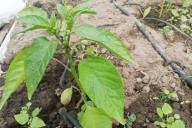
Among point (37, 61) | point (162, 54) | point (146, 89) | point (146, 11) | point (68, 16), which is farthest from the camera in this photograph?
point (146, 11)

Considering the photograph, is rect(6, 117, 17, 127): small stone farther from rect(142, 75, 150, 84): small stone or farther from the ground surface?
rect(142, 75, 150, 84): small stone

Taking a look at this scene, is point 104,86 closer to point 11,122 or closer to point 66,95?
point 66,95

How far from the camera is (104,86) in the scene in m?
1.20

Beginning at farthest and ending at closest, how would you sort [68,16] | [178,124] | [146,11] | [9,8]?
[9,8], [146,11], [178,124], [68,16]

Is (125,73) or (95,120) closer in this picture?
(95,120)

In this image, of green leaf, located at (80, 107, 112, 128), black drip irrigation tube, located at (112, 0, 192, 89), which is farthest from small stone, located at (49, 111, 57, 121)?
black drip irrigation tube, located at (112, 0, 192, 89)

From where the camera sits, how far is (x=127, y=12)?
2.20m

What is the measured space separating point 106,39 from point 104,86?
0.16 m

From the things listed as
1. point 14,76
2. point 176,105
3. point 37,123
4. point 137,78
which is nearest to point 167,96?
point 176,105

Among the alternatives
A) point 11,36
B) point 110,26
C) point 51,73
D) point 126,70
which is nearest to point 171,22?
point 110,26

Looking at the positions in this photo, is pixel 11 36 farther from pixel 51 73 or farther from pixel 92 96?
pixel 92 96

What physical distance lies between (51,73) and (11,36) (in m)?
0.51

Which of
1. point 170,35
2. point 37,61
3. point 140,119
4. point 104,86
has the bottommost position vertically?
point 140,119

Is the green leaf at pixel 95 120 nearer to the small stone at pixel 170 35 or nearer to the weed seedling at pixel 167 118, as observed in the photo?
the weed seedling at pixel 167 118
